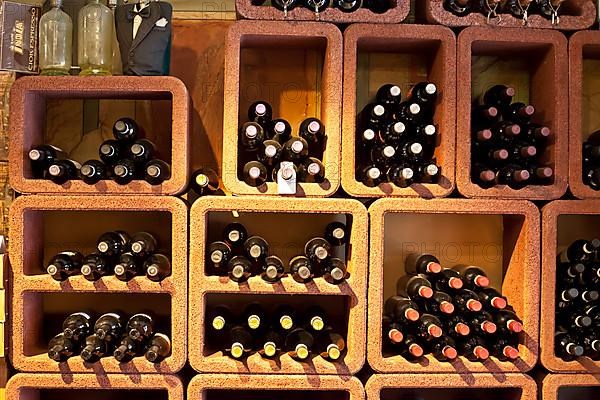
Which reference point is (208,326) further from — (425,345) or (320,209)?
(425,345)

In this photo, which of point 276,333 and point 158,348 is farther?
point 276,333

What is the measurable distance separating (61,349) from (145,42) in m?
0.91

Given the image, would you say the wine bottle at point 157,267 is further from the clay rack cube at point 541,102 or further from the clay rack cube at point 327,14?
the clay rack cube at point 541,102

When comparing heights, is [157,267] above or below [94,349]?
above

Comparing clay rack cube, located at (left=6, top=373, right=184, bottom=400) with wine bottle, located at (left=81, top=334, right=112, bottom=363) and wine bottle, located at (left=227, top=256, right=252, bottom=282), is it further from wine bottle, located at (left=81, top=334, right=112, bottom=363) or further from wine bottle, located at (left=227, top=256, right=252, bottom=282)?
wine bottle, located at (left=227, top=256, right=252, bottom=282)

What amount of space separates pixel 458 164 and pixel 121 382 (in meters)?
1.17

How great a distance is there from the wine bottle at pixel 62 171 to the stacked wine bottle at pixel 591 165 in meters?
1.55

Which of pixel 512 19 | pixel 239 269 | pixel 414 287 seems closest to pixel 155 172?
pixel 239 269

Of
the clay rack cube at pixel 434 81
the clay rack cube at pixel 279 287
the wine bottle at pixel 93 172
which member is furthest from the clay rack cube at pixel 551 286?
the wine bottle at pixel 93 172

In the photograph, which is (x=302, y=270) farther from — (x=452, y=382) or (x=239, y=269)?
(x=452, y=382)

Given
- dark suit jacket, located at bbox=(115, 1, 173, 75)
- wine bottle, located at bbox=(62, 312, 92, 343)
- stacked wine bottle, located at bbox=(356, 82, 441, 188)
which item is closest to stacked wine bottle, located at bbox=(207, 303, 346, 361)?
wine bottle, located at bbox=(62, 312, 92, 343)

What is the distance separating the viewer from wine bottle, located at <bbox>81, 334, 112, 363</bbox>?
1737 millimetres

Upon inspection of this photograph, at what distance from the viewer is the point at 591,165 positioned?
77.5 inches

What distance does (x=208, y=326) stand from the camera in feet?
6.57
